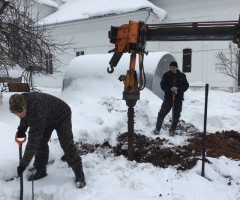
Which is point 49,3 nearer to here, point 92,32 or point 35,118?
point 92,32

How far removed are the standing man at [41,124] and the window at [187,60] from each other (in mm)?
13429

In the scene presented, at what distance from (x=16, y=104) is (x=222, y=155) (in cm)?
322

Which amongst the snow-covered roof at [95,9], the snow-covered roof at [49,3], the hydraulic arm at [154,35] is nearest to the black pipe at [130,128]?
the hydraulic arm at [154,35]

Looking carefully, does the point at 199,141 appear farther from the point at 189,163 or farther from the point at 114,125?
the point at 114,125

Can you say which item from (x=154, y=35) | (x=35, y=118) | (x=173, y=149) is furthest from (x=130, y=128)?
(x=35, y=118)

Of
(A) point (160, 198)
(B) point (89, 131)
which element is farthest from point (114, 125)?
(A) point (160, 198)

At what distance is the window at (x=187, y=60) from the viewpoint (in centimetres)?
1555

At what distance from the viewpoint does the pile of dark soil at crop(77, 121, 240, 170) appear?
12.7ft

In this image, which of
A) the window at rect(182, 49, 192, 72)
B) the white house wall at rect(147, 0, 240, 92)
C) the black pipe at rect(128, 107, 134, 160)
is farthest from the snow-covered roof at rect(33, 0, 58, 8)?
the black pipe at rect(128, 107, 134, 160)

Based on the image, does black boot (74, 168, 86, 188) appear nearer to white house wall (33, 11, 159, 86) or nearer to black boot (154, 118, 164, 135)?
black boot (154, 118, 164, 135)

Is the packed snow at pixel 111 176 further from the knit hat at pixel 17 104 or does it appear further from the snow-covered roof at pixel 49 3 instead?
the snow-covered roof at pixel 49 3

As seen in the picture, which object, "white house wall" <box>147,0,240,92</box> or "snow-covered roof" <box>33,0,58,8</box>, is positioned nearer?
"white house wall" <box>147,0,240,92</box>

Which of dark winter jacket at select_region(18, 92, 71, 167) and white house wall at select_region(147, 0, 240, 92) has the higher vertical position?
white house wall at select_region(147, 0, 240, 92)

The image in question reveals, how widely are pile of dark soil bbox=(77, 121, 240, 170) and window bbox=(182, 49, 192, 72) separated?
10.9 metres
